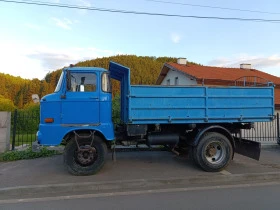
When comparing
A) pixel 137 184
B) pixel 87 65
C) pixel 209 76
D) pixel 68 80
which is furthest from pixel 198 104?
pixel 87 65

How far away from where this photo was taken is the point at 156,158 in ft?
31.8

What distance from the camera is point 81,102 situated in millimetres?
7363

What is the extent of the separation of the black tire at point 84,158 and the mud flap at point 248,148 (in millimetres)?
3988

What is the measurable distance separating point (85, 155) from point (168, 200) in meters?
2.65

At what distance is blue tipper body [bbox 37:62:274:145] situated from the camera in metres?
7.30

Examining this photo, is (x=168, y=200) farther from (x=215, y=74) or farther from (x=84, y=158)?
(x=215, y=74)

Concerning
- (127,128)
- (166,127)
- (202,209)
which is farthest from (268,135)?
(202,209)

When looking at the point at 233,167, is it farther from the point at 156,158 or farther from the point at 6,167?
the point at 6,167

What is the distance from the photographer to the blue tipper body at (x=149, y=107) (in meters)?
7.30

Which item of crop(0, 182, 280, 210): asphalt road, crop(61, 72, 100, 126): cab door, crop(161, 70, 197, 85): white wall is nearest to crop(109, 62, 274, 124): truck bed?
crop(61, 72, 100, 126): cab door

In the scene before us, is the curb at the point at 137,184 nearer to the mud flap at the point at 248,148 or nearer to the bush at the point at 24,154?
the mud flap at the point at 248,148

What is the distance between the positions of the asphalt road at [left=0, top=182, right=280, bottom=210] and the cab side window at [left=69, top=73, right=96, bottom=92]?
2660mm

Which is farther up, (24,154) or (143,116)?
(143,116)

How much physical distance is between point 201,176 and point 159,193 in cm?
154
